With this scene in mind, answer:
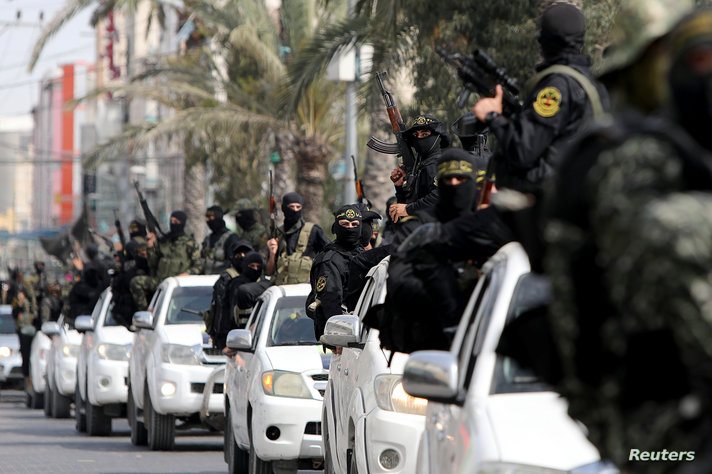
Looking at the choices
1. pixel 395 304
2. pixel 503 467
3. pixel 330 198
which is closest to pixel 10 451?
pixel 395 304

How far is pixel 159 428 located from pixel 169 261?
4769mm

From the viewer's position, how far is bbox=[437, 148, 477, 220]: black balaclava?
21.8ft

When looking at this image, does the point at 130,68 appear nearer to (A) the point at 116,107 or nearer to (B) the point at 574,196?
(A) the point at 116,107

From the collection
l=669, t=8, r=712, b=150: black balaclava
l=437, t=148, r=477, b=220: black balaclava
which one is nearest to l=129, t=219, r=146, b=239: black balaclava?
l=437, t=148, r=477, b=220: black balaclava

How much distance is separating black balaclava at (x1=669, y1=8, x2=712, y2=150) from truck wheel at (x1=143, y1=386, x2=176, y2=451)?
41.4 feet

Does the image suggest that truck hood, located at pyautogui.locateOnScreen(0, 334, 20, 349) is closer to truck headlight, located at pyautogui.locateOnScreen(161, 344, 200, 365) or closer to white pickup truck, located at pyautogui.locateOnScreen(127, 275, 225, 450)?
white pickup truck, located at pyautogui.locateOnScreen(127, 275, 225, 450)

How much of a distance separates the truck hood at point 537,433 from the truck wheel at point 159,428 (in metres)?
10.5

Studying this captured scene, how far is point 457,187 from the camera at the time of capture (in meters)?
6.64

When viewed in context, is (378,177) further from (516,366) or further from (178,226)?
(516,366)

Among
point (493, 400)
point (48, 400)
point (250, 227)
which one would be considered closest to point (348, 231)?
point (250, 227)

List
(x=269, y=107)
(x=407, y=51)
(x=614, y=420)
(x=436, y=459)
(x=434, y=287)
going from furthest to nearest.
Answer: (x=269, y=107) → (x=407, y=51) → (x=434, y=287) → (x=436, y=459) → (x=614, y=420)

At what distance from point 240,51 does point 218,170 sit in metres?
5.59

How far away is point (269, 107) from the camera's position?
86.0 ft

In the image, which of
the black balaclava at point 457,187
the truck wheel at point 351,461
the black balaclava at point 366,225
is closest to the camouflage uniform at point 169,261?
the black balaclava at point 366,225
